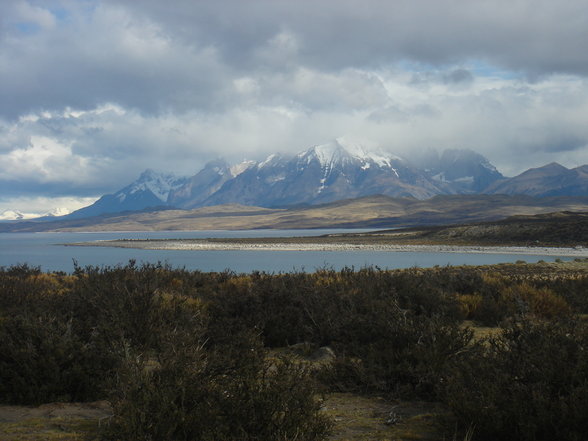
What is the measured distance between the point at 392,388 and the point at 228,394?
274 centimetres

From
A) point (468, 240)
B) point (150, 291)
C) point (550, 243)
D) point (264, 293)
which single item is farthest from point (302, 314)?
point (468, 240)

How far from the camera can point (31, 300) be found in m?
10.1

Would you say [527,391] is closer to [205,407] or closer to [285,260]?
[205,407]

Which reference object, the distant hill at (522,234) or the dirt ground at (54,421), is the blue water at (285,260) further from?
the dirt ground at (54,421)

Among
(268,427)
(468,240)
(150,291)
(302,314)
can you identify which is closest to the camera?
(268,427)

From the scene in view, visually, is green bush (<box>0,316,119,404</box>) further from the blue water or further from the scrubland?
→ the blue water

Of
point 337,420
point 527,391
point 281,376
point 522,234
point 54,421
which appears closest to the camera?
point 281,376

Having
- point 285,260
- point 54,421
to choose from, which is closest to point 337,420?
point 54,421

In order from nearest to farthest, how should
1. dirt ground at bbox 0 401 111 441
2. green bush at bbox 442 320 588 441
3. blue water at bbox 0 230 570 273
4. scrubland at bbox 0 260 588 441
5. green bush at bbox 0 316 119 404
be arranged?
1. scrubland at bbox 0 260 588 441
2. green bush at bbox 442 320 588 441
3. dirt ground at bbox 0 401 111 441
4. green bush at bbox 0 316 119 404
5. blue water at bbox 0 230 570 273

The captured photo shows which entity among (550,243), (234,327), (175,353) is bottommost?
(550,243)

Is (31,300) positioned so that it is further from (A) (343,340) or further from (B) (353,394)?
(B) (353,394)

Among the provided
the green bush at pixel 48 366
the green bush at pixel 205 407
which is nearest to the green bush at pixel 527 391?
the green bush at pixel 205 407

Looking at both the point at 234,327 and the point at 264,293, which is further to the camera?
the point at 264,293

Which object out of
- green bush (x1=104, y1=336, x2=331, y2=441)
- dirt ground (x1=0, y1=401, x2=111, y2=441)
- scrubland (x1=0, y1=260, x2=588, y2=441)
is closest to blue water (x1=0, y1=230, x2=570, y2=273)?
scrubland (x1=0, y1=260, x2=588, y2=441)
